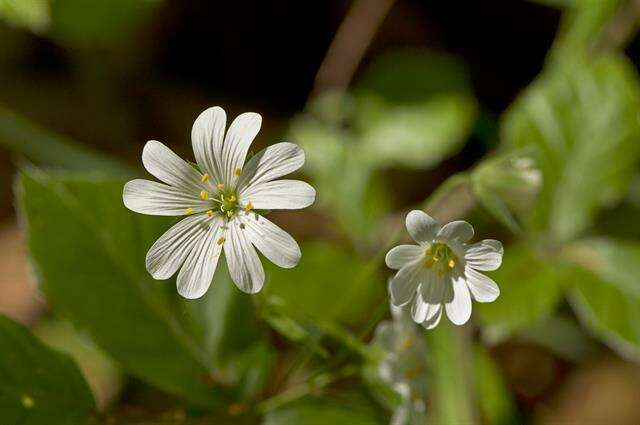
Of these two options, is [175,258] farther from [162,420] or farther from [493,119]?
[493,119]

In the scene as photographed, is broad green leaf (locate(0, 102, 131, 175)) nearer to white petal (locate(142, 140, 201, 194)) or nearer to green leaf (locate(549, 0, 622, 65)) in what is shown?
white petal (locate(142, 140, 201, 194))

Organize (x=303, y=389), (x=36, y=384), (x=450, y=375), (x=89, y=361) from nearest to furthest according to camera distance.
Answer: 1. (x=36, y=384)
2. (x=303, y=389)
3. (x=450, y=375)
4. (x=89, y=361)

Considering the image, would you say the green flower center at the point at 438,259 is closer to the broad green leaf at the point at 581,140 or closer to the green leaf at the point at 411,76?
the broad green leaf at the point at 581,140

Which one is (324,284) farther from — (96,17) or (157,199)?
(96,17)

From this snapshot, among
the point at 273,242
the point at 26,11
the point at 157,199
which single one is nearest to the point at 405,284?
the point at 273,242

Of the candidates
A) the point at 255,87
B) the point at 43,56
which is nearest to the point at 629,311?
the point at 255,87

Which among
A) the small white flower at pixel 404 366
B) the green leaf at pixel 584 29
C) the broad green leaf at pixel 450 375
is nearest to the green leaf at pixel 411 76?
the green leaf at pixel 584 29
